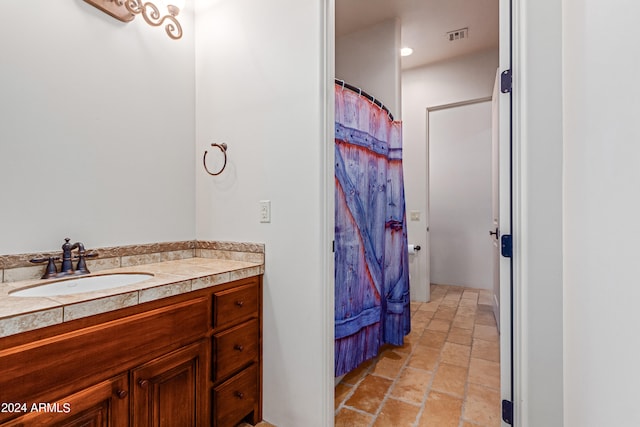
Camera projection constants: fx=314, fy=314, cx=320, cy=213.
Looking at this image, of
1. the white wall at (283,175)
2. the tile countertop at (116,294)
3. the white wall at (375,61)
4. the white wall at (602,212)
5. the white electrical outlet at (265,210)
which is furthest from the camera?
the white wall at (375,61)

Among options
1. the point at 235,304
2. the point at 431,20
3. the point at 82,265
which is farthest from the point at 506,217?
the point at 431,20

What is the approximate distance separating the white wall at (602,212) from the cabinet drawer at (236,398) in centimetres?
129

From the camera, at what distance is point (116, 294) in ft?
3.48

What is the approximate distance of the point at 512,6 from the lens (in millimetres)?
1234

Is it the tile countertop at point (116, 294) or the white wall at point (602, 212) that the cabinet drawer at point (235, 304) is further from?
the white wall at point (602, 212)

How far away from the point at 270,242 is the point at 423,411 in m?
1.25

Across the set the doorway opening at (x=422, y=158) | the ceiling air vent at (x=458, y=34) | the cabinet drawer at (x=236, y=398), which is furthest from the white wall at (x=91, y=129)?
the ceiling air vent at (x=458, y=34)

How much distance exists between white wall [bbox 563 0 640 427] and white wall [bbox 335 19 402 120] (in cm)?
214

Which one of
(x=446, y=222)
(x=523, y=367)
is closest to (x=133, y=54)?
(x=523, y=367)

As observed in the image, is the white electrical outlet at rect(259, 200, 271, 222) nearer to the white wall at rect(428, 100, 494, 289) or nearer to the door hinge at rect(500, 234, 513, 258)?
the door hinge at rect(500, 234, 513, 258)

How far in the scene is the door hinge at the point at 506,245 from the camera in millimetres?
1249

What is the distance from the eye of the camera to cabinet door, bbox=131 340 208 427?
1.12m

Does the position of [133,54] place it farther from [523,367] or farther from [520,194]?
[523,367]

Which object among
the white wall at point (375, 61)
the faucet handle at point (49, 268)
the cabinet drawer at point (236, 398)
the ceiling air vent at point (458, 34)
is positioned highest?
the ceiling air vent at point (458, 34)
